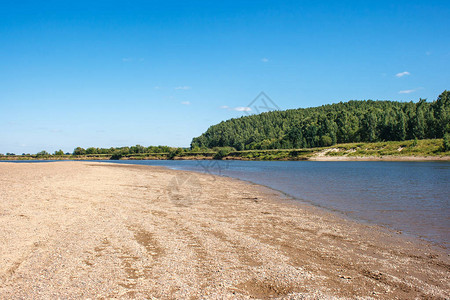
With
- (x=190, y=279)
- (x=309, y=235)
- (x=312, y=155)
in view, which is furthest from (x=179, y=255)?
(x=312, y=155)

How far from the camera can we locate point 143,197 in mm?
17719

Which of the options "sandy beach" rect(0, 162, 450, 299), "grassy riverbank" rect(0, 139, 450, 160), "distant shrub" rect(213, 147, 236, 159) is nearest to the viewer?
"sandy beach" rect(0, 162, 450, 299)

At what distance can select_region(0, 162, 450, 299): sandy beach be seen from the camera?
566 cm

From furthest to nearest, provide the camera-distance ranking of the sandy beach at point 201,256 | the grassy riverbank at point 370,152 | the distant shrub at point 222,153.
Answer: the distant shrub at point 222,153 → the grassy riverbank at point 370,152 → the sandy beach at point 201,256

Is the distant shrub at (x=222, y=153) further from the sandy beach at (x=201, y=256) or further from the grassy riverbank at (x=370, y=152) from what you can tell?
the sandy beach at (x=201, y=256)

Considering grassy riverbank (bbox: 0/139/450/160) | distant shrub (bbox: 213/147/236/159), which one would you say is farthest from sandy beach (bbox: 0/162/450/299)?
distant shrub (bbox: 213/147/236/159)

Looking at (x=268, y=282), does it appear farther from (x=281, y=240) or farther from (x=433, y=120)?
(x=433, y=120)

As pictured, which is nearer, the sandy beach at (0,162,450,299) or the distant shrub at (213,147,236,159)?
the sandy beach at (0,162,450,299)

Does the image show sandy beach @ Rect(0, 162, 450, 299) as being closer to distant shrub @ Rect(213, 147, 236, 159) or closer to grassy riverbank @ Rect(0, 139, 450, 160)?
grassy riverbank @ Rect(0, 139, 450, 160)

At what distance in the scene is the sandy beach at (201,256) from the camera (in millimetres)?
5656

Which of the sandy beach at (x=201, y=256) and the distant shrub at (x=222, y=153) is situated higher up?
the distant shrub at (x=222, y=153)

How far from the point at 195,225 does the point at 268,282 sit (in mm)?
5437

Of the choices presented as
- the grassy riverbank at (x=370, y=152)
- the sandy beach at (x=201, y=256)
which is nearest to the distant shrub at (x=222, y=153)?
the grassy riverbank at (x=370, y=152)

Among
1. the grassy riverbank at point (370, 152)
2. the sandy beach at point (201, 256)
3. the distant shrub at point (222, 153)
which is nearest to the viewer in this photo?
the sandy beach at point (201, 256)
